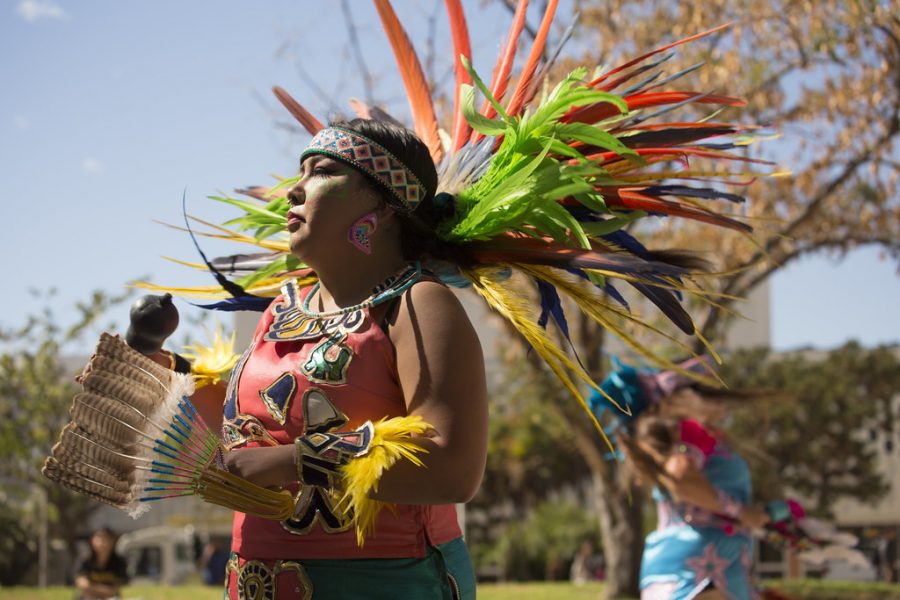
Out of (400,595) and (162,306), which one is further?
(162,306)

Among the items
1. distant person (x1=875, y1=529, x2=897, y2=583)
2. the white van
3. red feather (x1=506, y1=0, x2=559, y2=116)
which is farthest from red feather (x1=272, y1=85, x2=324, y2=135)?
distant person (x1=875, y1=529, x2=897, y2=583)

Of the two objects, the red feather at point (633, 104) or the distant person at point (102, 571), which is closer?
the red feather at point (633, 104)

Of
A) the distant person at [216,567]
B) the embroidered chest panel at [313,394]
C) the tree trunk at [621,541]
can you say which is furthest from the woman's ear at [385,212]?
the distant person at [216,567]

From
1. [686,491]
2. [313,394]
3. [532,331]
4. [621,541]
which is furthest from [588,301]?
[621,541]

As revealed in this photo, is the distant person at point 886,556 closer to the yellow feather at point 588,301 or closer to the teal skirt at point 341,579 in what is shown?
the yellow feather at point 588,301

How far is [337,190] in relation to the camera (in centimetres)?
254

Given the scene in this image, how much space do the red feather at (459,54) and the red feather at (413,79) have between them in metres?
0.13

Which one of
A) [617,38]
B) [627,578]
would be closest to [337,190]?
[617,38]

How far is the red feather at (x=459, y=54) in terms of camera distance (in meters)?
2.97

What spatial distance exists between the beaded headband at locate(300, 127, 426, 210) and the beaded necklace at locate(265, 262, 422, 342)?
0.18 meters

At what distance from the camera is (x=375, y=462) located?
219 cm

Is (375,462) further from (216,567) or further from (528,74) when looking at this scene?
(216,567)

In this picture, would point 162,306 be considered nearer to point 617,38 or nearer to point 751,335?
point 617,38

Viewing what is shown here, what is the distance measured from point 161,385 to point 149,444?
0.15m
